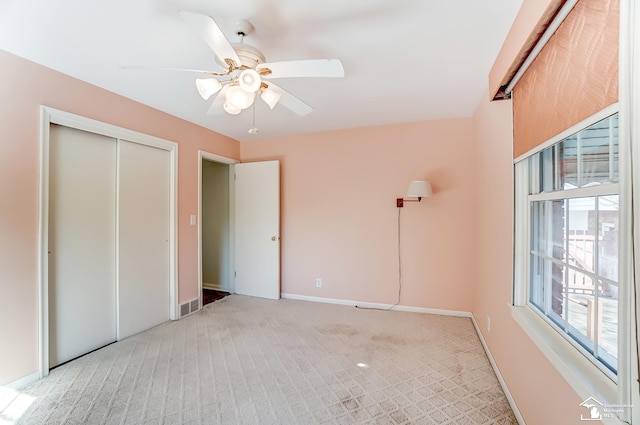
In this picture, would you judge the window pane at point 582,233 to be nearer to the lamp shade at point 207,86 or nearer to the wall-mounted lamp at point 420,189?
the wall-mounted lamp at point 420,189

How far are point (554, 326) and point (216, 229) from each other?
14.0 feet

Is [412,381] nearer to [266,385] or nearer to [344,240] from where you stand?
[266,385]

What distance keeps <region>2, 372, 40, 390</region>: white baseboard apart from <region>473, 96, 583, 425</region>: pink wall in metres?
3.25

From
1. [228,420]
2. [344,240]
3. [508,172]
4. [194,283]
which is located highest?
[508,172]

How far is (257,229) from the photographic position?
4.01 meters

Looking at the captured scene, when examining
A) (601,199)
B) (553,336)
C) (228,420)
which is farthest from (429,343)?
(601,199)

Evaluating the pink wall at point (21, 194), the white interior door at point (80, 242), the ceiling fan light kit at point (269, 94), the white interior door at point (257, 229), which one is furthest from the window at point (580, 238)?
the white interior door at point (80, 242)

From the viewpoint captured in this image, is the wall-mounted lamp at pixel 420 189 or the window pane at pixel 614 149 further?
the wall-mounted lamp at pixel 420 189

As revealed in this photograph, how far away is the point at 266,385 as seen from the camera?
197cm

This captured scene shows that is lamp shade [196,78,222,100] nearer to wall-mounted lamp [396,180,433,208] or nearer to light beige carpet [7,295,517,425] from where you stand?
light beige carpet [7,295,517,425]

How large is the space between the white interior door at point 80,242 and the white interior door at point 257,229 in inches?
66.5

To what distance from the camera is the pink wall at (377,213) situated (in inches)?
127

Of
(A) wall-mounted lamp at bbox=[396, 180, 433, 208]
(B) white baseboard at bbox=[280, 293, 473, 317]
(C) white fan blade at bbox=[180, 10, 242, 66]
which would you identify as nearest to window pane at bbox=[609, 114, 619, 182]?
(C) white fan blade at bbox=[180, 10, 242, 66]

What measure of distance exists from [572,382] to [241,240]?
12.4 ft
